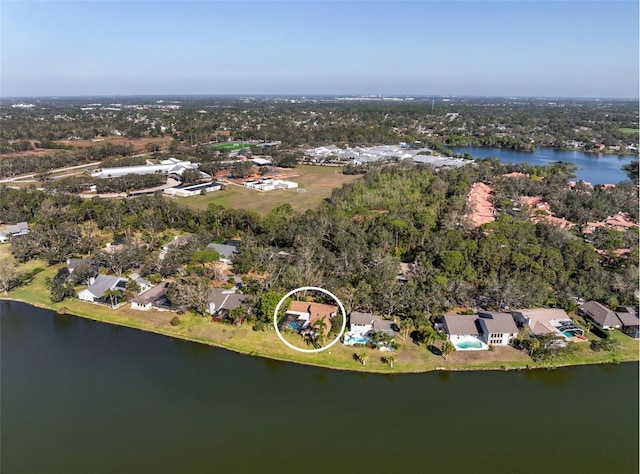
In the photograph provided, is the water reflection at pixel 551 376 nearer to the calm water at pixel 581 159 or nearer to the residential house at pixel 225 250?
the residential house at pixel 225 250

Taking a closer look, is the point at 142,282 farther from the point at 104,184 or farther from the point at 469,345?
the point at 104,184

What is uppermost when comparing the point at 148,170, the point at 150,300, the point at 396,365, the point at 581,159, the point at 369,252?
the point at 581,159

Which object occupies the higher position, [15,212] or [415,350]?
[15,212]

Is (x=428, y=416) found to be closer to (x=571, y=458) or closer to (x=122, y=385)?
(x=571, y=458)

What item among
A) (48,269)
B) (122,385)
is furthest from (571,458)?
(48,269)

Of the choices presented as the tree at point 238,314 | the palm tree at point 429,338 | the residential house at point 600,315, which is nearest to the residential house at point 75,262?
the tree at point 238,314

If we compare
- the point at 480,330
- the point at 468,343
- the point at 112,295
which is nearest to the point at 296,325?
the point at 468,343
